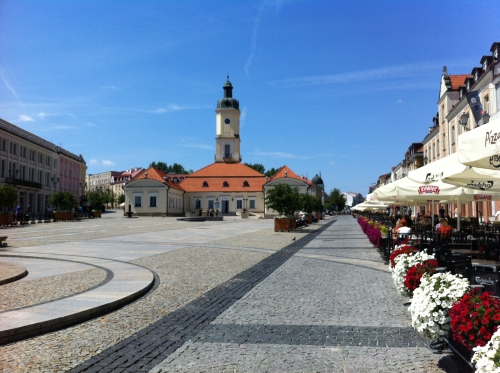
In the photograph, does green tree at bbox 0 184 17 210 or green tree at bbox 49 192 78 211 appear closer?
green tree at bbox 0 184 17 210

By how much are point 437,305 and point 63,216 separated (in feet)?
167

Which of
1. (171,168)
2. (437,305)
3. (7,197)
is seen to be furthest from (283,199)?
(171,168)

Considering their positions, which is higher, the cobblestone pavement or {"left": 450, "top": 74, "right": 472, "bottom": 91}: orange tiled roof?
{"left": 450, "top": 74, "right": 472, "bottom": 91}: orange tiled roof

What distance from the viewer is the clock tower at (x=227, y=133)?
99.6 meters

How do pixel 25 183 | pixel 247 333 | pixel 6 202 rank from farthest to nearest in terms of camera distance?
pixel 25 183, pixel 6 202, pixel 247 333

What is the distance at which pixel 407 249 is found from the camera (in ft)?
28.1

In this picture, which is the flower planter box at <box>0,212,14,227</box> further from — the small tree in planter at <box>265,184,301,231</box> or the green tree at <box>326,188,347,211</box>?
the green tree at <box>326,188,347,211</box>

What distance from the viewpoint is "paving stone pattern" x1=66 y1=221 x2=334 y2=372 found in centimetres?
520

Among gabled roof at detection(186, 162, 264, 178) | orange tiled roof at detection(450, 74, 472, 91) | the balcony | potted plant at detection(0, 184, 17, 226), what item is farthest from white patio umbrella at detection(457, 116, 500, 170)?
gabled roof at detection(186, 162, 264, 178)

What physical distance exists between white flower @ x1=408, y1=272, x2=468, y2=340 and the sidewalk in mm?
427

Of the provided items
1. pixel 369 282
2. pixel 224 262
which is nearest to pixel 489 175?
pixel 369 282

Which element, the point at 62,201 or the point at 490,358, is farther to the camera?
the point at 62,201

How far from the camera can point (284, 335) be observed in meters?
6.39

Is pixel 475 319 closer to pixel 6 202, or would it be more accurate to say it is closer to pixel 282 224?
pixel 282 224
